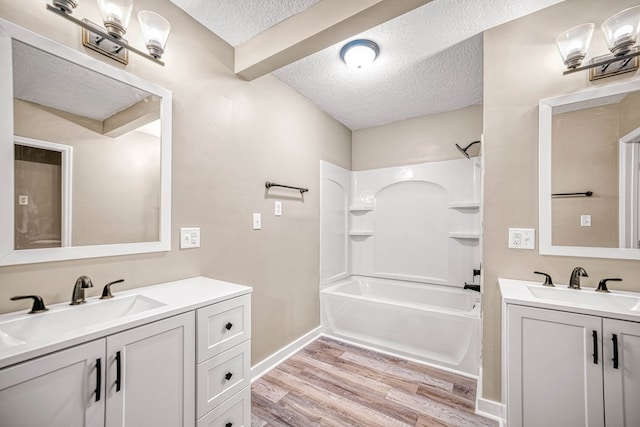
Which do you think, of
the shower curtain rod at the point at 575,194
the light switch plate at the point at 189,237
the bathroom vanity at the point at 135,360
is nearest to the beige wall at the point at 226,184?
the light switch plate at the point at 189,237

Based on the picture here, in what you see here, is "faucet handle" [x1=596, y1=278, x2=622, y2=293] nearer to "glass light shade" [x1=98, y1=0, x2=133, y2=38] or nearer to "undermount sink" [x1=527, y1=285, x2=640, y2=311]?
"undermount sink" [x1=527, y1=285, x2=640, y2=311]

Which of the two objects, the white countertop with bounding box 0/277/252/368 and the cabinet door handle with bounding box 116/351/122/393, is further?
the cabinet door handle with bounding box 116/351/122/393

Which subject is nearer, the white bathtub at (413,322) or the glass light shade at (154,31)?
the glass light shade at (154,31)

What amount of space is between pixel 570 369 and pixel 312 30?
2191 millimetres

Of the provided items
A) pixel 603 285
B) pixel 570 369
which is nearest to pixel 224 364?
pixel 570 369

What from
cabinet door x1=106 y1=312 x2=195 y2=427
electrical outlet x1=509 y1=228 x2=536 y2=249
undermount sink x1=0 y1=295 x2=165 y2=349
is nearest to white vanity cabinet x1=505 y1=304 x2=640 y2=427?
electrical outlet x1=509 y1=228 x2=536 y2=249

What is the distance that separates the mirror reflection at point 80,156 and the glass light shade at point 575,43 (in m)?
Answer: 2.33

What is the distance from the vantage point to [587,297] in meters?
1.41

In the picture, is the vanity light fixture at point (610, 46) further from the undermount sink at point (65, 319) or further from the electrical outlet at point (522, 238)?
the undermount sink at point (65, 319)

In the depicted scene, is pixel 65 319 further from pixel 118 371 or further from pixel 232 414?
pixel 232 414

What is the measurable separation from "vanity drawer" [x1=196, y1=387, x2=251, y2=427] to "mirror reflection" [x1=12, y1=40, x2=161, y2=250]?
38.1 inches

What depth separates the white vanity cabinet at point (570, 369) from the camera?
43.7 inches

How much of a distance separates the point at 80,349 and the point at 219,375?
651mm

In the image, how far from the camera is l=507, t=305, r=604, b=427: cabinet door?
3.82 ft
